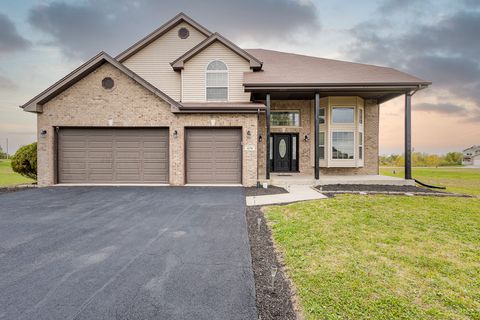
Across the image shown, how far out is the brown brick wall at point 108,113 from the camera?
10.0m

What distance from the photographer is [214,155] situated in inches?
414

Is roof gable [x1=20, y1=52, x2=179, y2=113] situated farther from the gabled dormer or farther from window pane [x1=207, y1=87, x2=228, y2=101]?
the gabled dormer

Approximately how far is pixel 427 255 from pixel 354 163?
33.1ft

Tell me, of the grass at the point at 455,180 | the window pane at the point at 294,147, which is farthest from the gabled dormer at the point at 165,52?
the grass at the point at 455,180

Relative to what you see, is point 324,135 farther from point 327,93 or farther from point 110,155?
point 110,155

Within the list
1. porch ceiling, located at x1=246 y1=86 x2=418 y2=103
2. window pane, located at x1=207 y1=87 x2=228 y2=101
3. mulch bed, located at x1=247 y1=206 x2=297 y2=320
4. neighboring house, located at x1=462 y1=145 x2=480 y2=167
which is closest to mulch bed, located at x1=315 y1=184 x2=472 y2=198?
porch ceiling, located at x1=246 y1=86 x2=418 y2=103

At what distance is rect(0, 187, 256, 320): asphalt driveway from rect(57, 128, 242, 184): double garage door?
3.66 meters

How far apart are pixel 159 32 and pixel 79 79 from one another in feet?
18.6

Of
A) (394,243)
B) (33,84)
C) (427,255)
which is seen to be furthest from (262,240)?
(33,84)

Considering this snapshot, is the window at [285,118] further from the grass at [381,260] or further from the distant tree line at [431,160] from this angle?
the distant tree line at [431,160]

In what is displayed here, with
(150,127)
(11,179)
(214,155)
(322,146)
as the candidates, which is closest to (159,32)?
(150,127)

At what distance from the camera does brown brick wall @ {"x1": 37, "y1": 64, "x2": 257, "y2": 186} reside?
10039 mm

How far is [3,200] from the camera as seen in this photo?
25.2ft

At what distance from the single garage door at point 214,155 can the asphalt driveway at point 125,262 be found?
377cm
